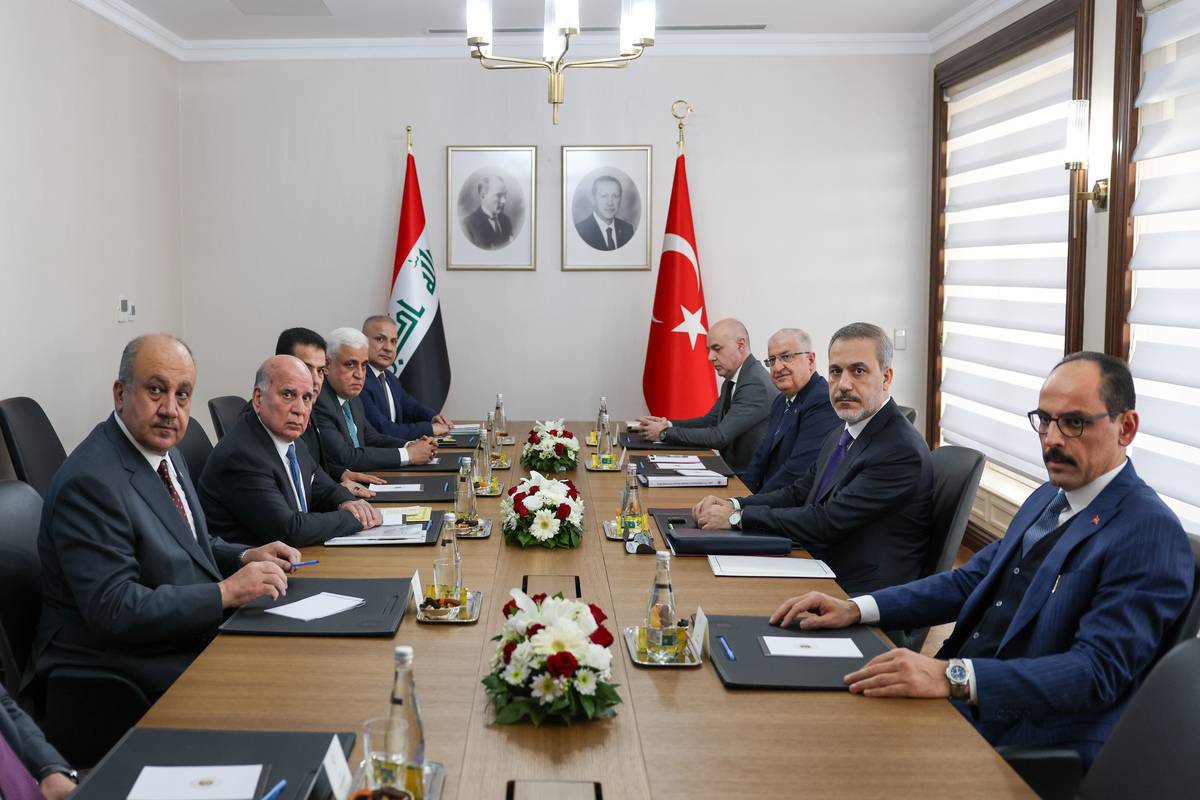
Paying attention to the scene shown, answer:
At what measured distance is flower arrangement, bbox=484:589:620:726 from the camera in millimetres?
1621

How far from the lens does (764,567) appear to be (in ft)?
8.59

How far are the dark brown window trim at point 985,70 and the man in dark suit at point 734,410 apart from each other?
142 cm

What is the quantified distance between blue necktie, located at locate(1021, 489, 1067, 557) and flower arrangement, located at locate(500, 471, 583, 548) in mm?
1171

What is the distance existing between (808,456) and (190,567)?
2.40 metres

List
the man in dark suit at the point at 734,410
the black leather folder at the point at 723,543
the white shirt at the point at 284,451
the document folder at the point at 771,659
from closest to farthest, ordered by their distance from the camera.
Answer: the document folder at the point at 771,659 < the black leather folder at the point at 723,543 < the white shirt at the point at 284,451 < the man in dark suit at the point at 734,410

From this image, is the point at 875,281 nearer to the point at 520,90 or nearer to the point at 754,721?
the point at 520,90

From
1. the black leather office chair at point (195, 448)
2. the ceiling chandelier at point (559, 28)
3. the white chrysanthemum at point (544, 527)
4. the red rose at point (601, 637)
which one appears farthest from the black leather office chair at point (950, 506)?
the black leather office chair at point (195, 448)

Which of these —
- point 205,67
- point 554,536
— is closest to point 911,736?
point 554,536

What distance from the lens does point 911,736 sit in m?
1.63

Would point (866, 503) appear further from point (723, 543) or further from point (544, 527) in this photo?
point (544, 527)

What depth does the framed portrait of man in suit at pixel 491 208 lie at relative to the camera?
6.35 m

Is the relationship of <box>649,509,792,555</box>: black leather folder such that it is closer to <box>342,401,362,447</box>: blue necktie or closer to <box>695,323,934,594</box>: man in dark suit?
<box>695,323,934,594</box>: man in dark suit

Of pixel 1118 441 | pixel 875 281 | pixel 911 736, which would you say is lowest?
pixel 911 736

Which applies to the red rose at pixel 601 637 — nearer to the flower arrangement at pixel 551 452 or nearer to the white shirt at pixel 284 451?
the white shirt at pixel 284 451
